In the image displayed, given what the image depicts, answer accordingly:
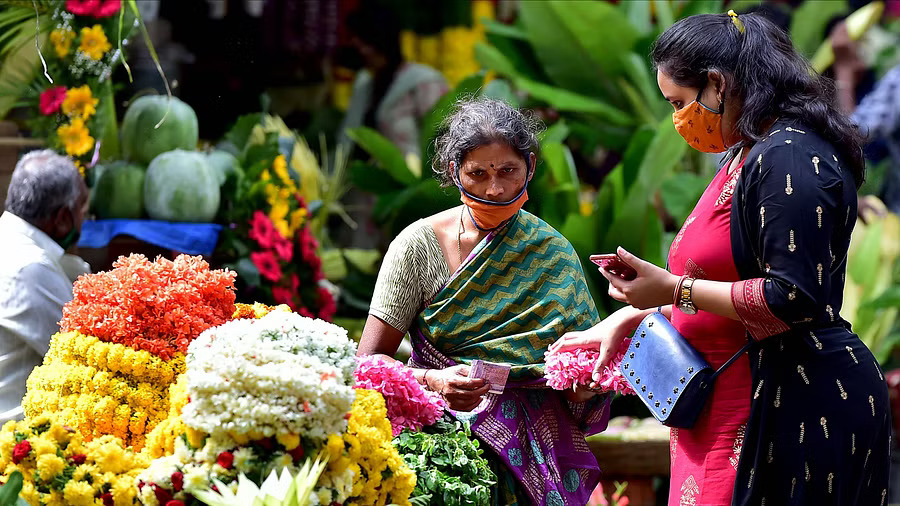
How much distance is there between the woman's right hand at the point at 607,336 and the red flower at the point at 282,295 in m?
2.17

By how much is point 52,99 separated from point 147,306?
1.96 m

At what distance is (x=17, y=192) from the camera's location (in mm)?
3836

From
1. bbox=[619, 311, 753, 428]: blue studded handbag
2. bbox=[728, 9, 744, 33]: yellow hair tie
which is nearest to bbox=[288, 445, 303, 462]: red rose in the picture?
bbox=[619, 311, 753, 428]: blue studded handbag

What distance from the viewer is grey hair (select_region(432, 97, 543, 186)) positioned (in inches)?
123

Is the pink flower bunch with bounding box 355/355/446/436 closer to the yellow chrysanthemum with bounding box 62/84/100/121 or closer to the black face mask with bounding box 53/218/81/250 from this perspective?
the black face mask with bounding box 53/218/81/250

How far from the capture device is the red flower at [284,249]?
16.4ft

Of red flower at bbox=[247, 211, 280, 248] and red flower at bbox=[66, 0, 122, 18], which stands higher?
red flower at bbox=[66, 0, 122, 18]

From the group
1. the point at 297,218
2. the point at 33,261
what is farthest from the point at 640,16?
the point at 33,261

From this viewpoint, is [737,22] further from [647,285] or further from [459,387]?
[459,387]

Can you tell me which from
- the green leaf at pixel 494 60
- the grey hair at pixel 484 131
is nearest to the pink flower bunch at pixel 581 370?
the grey hair at pixel 484 131

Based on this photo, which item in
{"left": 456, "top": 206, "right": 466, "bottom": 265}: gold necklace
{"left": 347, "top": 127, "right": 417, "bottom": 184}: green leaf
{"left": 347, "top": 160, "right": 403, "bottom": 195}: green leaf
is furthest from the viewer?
{"left": 347, "top": 160, "right": 403, "bottom": 195}: green leaf

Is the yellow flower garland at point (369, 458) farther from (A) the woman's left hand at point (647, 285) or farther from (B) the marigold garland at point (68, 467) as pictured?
(A) the woman's left hand at point (647, 285)

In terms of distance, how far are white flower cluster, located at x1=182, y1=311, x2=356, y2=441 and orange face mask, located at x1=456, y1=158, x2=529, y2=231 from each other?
85 cm

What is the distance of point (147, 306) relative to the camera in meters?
2.83
